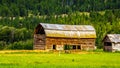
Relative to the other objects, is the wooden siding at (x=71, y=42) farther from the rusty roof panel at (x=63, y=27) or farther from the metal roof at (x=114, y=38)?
the metal roof at (x=114, y=38)

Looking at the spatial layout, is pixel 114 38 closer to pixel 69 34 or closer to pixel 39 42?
pixel 69 34

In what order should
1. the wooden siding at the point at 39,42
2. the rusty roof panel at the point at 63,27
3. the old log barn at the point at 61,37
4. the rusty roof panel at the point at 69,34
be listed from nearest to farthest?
the rusty roof panel at the point at 69,34 < the old log barn at the point at 61,37 < the rusty roof panel at the point at 63,27 < the wooden siding at the point at 39,42

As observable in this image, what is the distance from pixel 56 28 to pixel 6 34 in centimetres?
4991

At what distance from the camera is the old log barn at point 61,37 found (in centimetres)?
7488

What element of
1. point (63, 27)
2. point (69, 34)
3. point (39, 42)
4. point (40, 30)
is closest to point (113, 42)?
point (69, 34)

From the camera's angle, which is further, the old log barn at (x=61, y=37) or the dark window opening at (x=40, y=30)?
the dark window opening at (x=40, y=30)

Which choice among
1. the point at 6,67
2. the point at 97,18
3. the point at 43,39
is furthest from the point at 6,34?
the point at 6,67

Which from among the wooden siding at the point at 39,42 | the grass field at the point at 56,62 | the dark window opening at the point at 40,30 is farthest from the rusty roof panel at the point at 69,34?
the grass field at the point at 56,62

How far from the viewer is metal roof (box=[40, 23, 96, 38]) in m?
74.7

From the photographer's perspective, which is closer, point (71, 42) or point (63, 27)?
point (71, 42)

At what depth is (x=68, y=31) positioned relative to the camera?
76875 mm

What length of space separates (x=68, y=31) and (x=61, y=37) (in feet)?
6.50

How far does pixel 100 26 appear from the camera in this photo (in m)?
120

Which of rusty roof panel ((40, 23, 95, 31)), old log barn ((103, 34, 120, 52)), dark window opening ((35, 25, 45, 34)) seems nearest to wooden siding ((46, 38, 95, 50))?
rusty roof panel ((40, 23, 95, 31))
